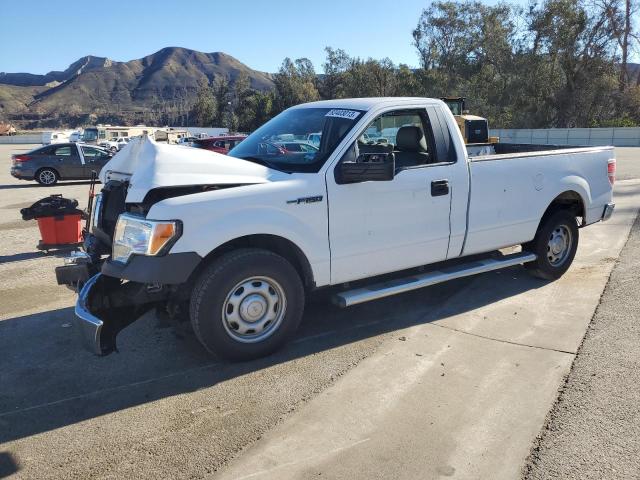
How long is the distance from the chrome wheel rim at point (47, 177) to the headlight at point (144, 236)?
16892 mm

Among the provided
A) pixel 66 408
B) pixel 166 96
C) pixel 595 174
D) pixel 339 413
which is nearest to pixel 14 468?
pixel 66 408

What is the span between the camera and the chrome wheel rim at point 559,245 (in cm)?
602

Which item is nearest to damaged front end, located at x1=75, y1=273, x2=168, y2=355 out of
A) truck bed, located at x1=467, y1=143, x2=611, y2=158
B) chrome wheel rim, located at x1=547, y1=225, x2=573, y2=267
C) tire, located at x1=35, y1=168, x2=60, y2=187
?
truck bed, located at x1=467, y1=143, x2=611, y2=158

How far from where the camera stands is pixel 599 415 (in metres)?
3.30

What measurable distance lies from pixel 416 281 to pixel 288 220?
1.49 metres

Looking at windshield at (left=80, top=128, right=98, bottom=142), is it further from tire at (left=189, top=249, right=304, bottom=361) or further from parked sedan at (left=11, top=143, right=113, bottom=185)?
tire at (left=189, top=249, right=304, bottom=361)

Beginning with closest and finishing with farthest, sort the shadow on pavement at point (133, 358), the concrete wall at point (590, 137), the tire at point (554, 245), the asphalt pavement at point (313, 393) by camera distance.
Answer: the asphalt pavement at point (313, 393) < the shadow on pavement at point (133, 358) < the tire at point (554, 245) < the concrete wall at point (590, 137)

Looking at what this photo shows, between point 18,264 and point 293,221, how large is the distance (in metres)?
5.19

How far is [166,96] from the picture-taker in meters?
199

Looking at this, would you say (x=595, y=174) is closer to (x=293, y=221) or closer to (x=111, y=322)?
(x=293, y=221)

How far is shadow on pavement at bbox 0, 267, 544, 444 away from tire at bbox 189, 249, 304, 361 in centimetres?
19

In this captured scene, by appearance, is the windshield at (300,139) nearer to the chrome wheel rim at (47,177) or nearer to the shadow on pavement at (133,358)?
the shadow on pavement at (133,358)

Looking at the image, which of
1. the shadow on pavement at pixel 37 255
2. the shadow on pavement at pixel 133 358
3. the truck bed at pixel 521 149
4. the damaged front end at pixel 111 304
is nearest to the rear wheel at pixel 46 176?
the shadow on pavement at pixel 37 255

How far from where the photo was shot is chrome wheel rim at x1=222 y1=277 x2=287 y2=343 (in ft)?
12.9
